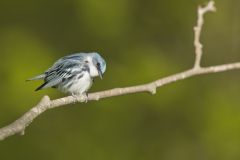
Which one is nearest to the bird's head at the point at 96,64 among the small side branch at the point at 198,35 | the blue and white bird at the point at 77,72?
the blue and white bird at the point at 77,72

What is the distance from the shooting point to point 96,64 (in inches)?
65.6

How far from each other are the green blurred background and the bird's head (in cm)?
119

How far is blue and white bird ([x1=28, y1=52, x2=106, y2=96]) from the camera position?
167 cm

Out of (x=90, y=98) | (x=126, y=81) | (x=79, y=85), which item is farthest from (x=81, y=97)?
(x=126, y=81)

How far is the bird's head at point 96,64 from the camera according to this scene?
1.64 meters

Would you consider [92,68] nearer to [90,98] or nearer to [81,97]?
[81,97]

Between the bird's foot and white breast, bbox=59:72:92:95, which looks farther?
white breast, bbox=59:72:92:95

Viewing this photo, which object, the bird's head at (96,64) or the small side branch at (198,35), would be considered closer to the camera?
the small side branch at (198,35)

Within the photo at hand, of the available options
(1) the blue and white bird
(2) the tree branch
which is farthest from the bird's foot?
(2) the tree branch

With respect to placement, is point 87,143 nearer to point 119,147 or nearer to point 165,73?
point 119,147

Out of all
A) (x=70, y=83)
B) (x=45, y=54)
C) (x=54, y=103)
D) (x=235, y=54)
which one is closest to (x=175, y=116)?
(x=235, y=54)

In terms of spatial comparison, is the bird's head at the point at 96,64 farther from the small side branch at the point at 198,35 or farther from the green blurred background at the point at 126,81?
the green blurred background at the point at 126,81

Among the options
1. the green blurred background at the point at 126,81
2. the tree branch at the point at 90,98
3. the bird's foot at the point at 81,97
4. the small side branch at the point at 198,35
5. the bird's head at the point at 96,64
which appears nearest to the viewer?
the tree branch at the point at 90,98

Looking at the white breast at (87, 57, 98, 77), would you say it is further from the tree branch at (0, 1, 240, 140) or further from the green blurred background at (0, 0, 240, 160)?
the green blurred background at (0, 0, 240, 160)
